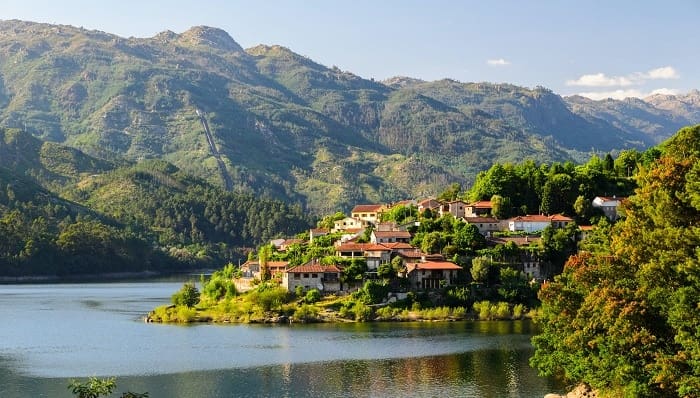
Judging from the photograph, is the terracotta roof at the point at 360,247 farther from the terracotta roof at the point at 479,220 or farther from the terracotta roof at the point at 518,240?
the terracotta roof at the point at 479,220

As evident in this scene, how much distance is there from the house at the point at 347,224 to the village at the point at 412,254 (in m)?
4.91

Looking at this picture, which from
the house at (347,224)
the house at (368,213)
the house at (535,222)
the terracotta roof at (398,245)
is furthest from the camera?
the house at (368,213)

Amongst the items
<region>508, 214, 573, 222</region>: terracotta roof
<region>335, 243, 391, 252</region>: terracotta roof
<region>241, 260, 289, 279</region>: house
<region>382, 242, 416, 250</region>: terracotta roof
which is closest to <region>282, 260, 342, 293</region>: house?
<region>241, 260, 289, 279</region>: house

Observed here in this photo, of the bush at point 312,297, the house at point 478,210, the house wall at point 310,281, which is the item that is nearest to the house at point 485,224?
the house at point 478,210

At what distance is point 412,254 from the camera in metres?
100

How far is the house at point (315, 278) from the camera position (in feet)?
316

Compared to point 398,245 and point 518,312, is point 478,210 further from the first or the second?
point 518,312

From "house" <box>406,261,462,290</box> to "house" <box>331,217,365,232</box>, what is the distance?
29.6 meters

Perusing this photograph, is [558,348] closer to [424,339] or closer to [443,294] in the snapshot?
[424,339]

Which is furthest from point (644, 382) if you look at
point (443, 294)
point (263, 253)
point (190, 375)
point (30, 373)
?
point (263, 253)

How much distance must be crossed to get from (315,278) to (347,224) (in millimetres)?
34437

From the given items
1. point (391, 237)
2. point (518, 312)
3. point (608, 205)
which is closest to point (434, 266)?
point (518, 312)

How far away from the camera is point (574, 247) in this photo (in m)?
103

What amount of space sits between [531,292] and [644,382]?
51.1m
